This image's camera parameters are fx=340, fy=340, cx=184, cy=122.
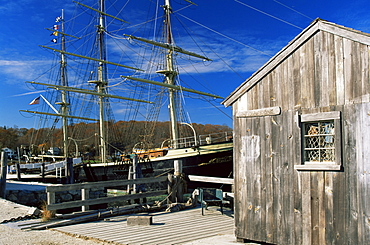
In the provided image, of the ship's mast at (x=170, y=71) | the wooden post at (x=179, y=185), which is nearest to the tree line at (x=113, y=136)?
the ship's mast at (x=170, y=71)

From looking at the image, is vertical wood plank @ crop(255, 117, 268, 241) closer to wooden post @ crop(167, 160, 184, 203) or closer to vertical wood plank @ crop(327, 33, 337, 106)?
vertical wood plank @ crop(327, 33, 337, 106)

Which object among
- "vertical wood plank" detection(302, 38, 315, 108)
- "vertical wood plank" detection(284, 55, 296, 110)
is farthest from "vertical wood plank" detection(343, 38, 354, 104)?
"vertical wood plank" detection(284, 55, 296, 110)

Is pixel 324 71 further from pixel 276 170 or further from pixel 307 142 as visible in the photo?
pixel 276 170

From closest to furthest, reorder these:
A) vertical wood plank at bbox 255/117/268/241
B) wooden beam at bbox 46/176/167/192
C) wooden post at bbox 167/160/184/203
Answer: vertical wood plank at bbox 255/117/268/241
wooden beam at bbox 46/176/167/192
wooden post at bbox 167/160/184/203

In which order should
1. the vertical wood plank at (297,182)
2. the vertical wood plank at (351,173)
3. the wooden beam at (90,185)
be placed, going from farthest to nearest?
the wooden beam at (90,185) → the vertical wood plank at (297,182) → the vertical wood plank at (351,173)

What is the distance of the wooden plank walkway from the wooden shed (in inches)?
48.0

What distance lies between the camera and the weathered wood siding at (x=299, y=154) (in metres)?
5.26

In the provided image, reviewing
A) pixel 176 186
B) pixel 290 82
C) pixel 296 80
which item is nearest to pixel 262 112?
pixel 290 82

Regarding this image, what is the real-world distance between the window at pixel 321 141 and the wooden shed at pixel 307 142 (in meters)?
0.02

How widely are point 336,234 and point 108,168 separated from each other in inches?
1171

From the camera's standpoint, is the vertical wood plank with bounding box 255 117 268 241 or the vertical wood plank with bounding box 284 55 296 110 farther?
the vertical wood plank with bounding box 255 117 268 241

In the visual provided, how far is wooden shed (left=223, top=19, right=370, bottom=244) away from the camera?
5.28 metres

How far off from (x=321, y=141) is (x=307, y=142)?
245 mm

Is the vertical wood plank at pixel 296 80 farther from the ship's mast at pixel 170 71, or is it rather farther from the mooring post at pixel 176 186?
the ship's mast at pixel 170 71
